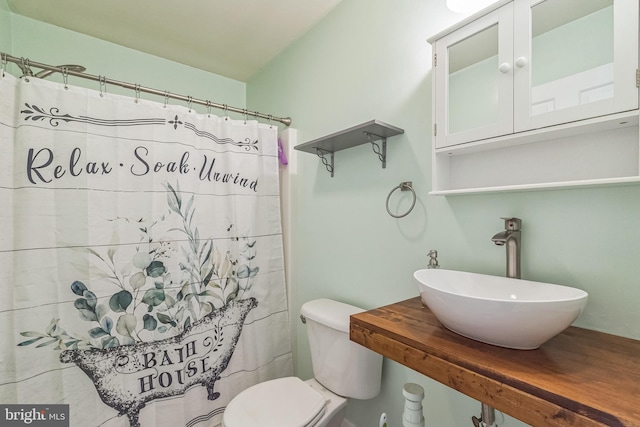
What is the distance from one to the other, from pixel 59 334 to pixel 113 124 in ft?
3.28

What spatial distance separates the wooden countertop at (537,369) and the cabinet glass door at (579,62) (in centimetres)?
60

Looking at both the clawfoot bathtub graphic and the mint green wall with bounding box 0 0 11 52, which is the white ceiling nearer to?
the mint green wall with bounding box 0 0 11 52

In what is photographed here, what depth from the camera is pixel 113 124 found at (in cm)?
138

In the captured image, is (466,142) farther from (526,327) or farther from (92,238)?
(92,238)

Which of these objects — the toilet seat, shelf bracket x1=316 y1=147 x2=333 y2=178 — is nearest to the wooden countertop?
the toilet seat

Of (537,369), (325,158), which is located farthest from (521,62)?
(325,158)

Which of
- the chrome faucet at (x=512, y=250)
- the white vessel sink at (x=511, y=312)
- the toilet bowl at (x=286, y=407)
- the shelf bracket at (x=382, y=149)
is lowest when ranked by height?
the toilet bowl at (x=286, y=407)

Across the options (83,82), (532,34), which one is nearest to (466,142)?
(532,34)

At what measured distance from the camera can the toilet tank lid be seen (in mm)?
1303

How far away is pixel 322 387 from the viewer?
144cm

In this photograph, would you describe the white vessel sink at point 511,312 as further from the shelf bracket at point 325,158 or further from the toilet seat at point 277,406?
the shelf bracket at point 325,158

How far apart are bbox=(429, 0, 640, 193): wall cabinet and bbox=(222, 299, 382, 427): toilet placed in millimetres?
805

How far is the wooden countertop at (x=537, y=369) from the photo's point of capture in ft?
1.64

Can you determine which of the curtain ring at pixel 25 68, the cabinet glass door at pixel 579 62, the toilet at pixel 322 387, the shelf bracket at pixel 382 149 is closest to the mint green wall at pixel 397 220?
the shelf bracket at pixel 382 149
